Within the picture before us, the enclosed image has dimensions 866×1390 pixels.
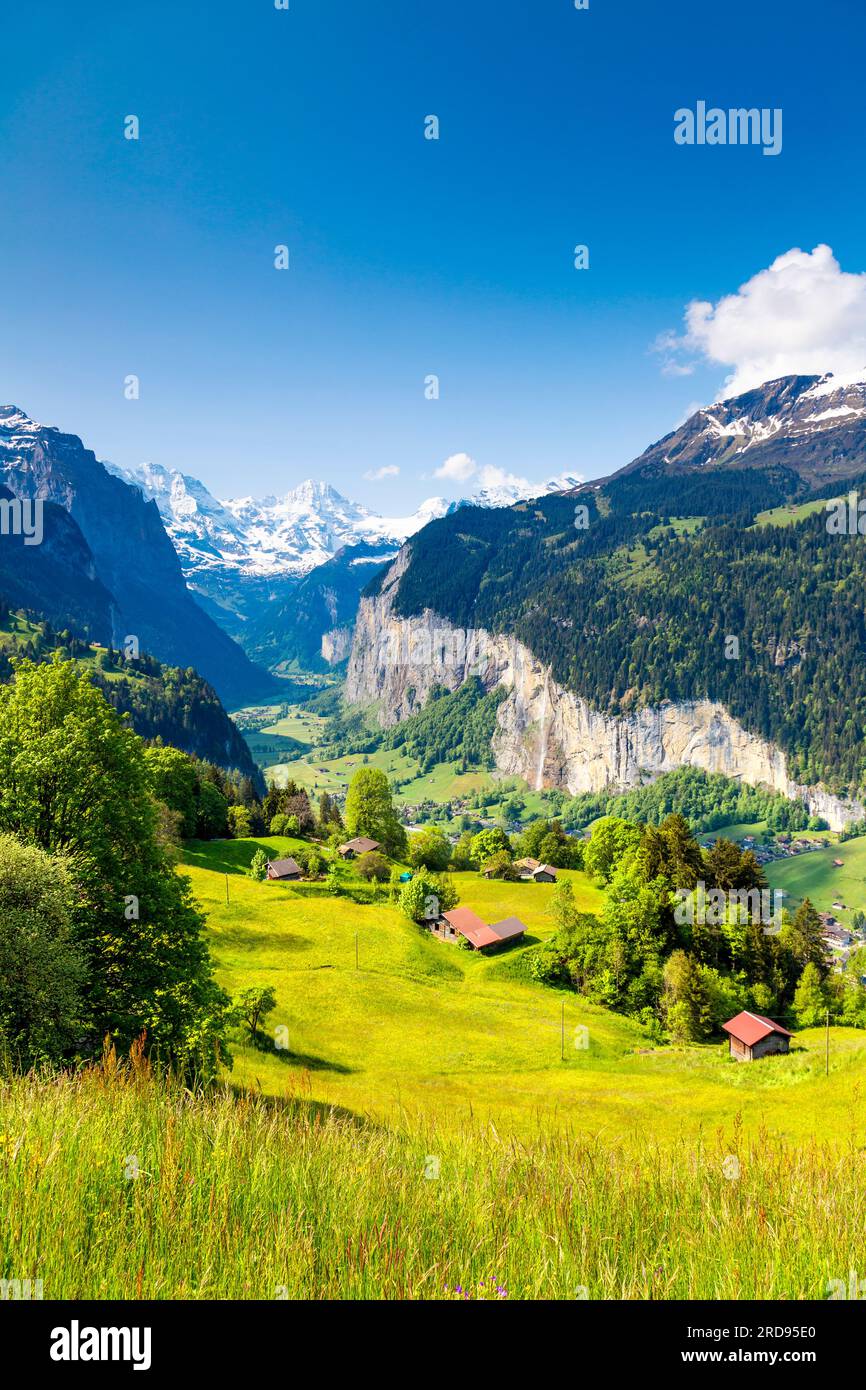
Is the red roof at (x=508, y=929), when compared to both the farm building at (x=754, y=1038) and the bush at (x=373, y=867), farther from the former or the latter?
the farm building at (x=754, y=1038)

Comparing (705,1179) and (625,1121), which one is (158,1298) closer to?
(705,1179)

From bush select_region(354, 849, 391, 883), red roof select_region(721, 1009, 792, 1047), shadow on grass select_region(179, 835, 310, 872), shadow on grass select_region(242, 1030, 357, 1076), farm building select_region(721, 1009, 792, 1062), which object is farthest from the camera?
bush select_region(354, 849, 391, 883)

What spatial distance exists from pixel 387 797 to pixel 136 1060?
105 m

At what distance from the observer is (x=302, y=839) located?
10569cm

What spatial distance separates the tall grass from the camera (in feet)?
12.1

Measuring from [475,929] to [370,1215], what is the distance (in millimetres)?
72271

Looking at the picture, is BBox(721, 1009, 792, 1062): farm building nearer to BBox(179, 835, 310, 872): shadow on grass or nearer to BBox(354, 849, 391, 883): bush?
BBox(354, 849, 391, 883): bush

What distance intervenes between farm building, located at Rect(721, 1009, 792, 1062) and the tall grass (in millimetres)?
52171

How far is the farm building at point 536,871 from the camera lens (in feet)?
354

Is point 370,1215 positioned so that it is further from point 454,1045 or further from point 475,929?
point 475,929

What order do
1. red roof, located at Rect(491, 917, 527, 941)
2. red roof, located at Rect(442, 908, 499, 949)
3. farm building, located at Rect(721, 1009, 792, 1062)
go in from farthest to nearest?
red roof, located at Rect(491, 917, 527, 941) < red roof, located at Rect(442, 908, 499, 949) < farm building, located at Rect(721, 1009, 792, 1062)

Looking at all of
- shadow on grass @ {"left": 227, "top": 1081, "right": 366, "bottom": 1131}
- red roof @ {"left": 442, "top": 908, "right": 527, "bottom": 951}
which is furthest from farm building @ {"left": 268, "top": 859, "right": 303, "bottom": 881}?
shadow on grass @ {"left": 227, "top": 1081, "right": 366, "bottom": 1131}

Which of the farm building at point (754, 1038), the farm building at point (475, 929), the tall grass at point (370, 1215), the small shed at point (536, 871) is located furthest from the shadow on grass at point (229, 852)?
the tall grass at point (370, 1215)
